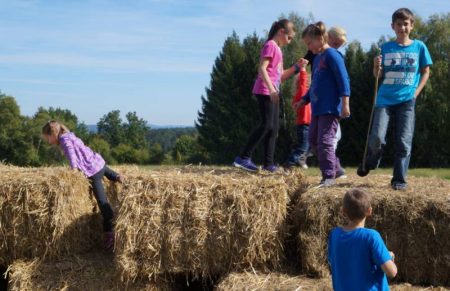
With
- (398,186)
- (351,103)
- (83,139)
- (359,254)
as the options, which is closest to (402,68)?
(398,186)

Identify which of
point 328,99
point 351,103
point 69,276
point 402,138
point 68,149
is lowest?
point 69,276

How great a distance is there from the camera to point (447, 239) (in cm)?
494

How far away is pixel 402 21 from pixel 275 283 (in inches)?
112

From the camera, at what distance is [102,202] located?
20.3 ft

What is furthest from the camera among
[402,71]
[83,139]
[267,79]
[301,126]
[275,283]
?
[83,139]

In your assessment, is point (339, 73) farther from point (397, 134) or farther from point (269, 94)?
point (269, 94)

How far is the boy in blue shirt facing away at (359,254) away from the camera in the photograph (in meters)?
3.49

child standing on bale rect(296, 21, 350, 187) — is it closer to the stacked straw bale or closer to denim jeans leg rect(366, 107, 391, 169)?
denim jeans leg rect(366, 107, 391, 169)

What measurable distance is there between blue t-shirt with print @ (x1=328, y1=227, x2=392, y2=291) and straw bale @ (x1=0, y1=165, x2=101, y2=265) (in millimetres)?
3176

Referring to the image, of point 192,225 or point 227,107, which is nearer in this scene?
point 192,225

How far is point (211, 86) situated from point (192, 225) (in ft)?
154

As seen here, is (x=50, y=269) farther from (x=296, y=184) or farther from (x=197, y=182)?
(x=296, y=184)

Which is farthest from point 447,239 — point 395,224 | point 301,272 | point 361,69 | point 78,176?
point 361,69

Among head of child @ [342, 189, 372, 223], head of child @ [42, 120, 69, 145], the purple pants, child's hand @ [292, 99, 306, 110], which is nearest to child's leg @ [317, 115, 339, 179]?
the purple pants
